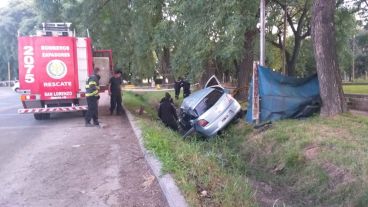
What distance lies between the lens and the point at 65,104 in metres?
15.6

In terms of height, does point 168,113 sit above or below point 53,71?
below

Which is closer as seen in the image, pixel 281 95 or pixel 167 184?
pixel 167 184

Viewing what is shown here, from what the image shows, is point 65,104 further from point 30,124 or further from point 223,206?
point 223,206

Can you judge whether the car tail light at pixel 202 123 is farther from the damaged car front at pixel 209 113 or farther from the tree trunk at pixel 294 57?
the tree trunk at pixel 294 57

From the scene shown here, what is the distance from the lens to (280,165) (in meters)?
9.80

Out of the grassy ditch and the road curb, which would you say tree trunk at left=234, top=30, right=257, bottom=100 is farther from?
the road curb

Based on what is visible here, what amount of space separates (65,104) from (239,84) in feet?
27.0

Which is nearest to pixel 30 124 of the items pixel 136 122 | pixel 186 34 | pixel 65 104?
pixel 65 104

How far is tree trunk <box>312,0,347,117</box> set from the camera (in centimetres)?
1238

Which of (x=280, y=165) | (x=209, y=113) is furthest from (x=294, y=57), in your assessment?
(x=280, y=165)

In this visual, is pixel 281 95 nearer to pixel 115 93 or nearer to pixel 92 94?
pixel 92 94

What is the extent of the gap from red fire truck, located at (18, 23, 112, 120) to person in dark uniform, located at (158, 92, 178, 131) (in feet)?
9.26

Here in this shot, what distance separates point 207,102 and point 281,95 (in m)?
2.25

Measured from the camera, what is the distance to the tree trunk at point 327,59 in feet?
40.6
